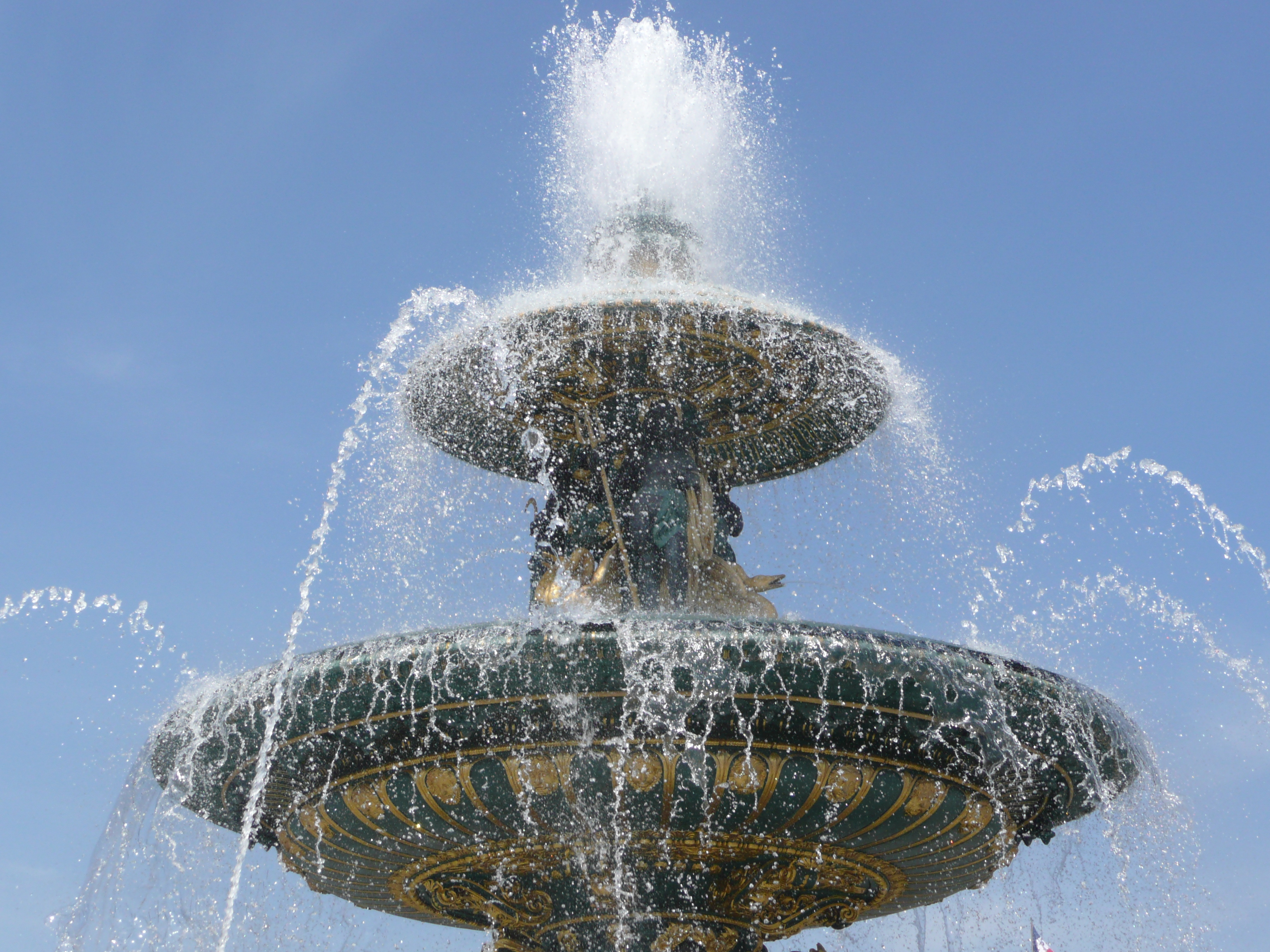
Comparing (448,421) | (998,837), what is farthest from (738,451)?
(998,837)

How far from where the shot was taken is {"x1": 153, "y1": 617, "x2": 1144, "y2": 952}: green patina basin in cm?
646

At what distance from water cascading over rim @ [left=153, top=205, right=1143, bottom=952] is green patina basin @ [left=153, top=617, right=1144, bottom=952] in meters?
Result: 0.01

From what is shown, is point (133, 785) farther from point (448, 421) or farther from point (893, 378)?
point (893, 378)

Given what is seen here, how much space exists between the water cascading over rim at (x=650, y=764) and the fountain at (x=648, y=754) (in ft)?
0.05

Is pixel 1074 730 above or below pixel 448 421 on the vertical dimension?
below

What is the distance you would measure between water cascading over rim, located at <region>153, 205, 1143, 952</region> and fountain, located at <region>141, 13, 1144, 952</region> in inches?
0.5

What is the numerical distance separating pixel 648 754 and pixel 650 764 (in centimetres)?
6

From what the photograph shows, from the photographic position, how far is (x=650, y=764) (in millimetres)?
6816

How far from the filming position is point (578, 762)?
270 inches

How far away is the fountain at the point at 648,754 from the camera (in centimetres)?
649

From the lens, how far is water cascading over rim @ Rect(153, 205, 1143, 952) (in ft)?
21.2

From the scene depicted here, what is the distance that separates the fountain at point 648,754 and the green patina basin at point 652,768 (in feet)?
0.05

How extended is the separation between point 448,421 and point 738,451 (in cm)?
228

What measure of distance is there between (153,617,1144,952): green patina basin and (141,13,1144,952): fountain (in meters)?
0.01
